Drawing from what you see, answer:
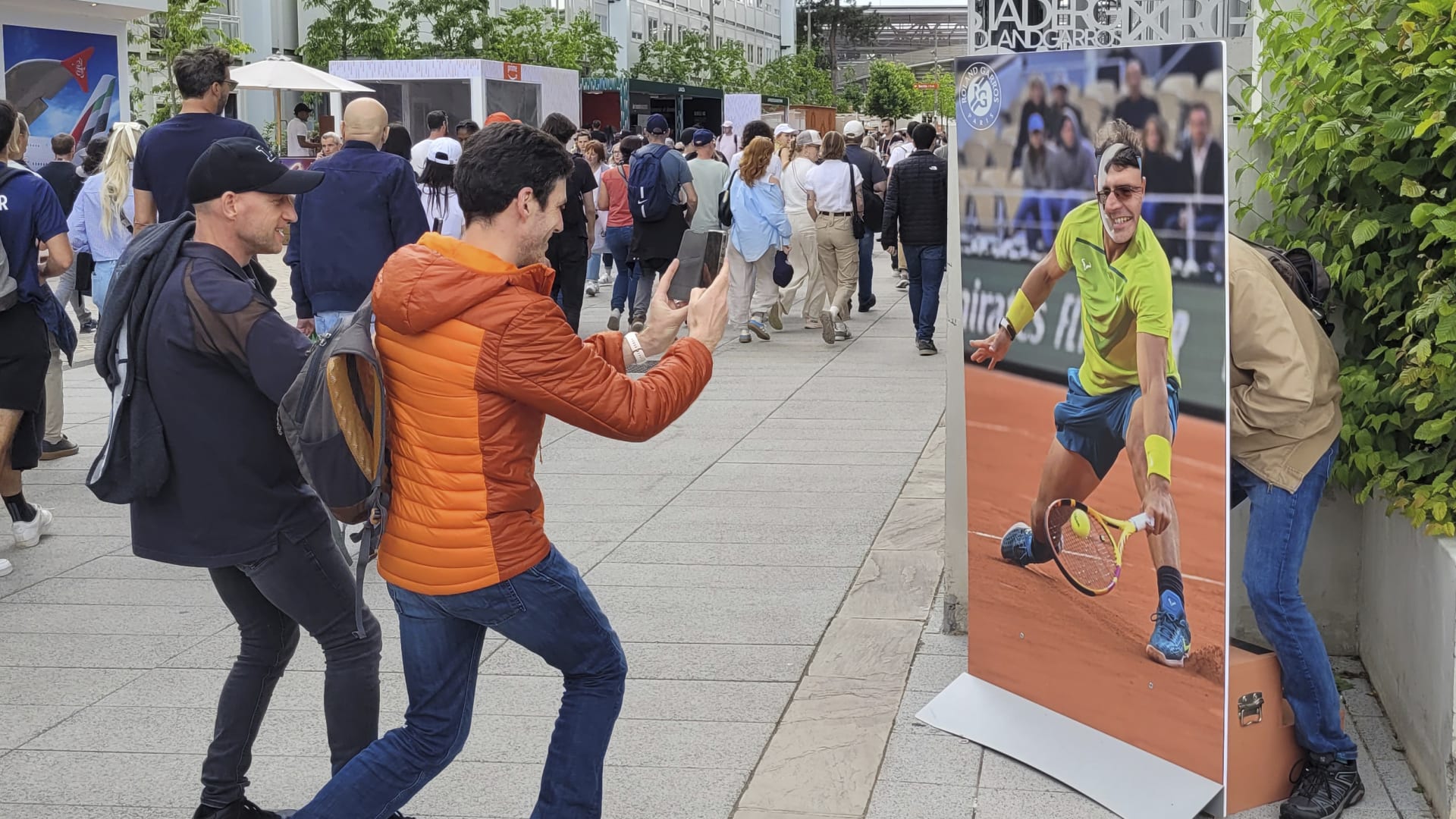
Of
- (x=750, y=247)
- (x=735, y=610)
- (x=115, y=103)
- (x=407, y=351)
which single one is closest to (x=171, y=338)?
(x=407, y=351)

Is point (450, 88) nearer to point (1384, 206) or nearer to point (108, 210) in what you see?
point (108, 210)

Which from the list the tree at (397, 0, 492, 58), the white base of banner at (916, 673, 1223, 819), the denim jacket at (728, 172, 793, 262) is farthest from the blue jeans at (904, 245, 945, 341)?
the tree at (397, 0, 492, 58)

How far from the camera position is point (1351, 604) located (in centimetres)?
526

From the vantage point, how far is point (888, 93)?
93.8 metres

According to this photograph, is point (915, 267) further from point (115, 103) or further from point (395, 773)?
point (115, 103)

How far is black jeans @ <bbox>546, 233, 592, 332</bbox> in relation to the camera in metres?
12.2

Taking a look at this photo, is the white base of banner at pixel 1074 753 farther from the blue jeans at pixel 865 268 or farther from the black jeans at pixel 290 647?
the blue jeans at pixel 865 268

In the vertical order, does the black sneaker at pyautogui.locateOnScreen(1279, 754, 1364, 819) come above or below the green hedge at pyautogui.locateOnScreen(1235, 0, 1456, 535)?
below

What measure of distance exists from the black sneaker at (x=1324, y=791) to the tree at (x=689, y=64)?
6054 cm

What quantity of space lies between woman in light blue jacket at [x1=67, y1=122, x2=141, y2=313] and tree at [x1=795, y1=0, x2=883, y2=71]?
12003 centimetres

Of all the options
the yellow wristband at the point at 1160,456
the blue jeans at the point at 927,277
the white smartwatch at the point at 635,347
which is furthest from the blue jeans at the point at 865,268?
the white smartwatch at the point at 635,347

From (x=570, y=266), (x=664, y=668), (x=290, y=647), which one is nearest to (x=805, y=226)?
(x=570, y=266)

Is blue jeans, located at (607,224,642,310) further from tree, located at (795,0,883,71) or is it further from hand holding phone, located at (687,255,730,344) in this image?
tree, located at (795,0,883,71)

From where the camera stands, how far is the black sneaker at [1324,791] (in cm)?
408
